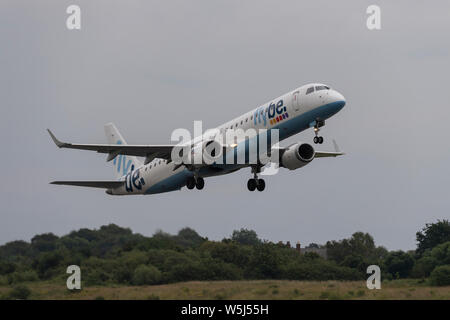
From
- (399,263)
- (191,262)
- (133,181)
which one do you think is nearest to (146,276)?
(191,262)

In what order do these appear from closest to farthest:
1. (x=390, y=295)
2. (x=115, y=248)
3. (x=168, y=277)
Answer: (x=390, y=295) < (x=168, y=277) < (x=115, y=248)

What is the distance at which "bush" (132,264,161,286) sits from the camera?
5400 cm

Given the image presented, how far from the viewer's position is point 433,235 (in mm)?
82375

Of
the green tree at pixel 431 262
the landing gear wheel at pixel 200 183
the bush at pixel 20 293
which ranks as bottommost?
the bush at pixel 20 293

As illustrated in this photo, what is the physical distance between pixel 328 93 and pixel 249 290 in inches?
473

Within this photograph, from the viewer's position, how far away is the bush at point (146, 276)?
54000 millimetres

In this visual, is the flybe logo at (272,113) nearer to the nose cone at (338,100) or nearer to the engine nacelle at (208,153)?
the nose cone at (338,100)

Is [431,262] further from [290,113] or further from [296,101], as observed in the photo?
[296,101]

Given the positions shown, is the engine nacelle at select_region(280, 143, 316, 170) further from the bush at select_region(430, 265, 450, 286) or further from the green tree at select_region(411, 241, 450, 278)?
the green tree at select_region(411, 241, 450, 278)

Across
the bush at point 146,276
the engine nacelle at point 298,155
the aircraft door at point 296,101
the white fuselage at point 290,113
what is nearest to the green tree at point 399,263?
the engine nacelle at point 298,155

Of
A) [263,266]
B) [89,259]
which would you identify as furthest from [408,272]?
[89,259]

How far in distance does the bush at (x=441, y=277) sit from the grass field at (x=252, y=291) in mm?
803
